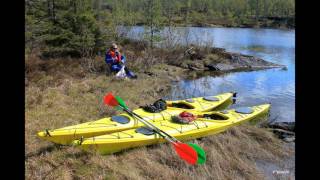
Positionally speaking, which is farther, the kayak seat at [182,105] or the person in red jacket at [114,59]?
the person in red jacket at [114,59]

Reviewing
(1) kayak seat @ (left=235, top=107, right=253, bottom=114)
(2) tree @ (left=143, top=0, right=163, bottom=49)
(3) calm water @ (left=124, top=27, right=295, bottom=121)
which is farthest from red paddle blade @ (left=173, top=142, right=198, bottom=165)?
(2) tree @ (left=143, top=0, right=163, bottom=49)

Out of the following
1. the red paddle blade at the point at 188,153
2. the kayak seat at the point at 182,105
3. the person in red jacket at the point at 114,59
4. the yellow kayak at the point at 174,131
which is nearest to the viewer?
the red paddle blade at the point at 188,153

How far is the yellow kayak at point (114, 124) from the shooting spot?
5434mm

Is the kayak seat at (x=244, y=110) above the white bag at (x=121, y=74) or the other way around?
the other way around

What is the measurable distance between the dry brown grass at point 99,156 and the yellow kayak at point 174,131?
131 mm

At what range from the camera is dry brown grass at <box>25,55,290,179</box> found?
5008 mm

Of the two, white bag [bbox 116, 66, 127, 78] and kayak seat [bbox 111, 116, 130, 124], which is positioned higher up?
white bag [bbox 116, 66, 127, 78]

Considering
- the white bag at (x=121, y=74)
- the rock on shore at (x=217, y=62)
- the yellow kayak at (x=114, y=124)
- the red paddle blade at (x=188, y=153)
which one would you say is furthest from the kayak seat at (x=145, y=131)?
the rock on shore at (x=217, y=62)

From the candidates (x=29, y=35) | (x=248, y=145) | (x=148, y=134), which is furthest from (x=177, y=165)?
(x=29, y=35)

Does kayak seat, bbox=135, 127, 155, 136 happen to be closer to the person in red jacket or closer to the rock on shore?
the person in red jacket

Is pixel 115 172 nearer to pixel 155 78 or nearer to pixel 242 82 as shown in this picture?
pixel 155 78

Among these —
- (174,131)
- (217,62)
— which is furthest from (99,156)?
(217,62)

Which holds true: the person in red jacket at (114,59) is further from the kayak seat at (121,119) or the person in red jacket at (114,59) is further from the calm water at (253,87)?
the kayak seat at (121,119)

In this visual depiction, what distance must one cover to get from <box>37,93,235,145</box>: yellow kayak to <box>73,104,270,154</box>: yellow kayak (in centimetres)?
33
